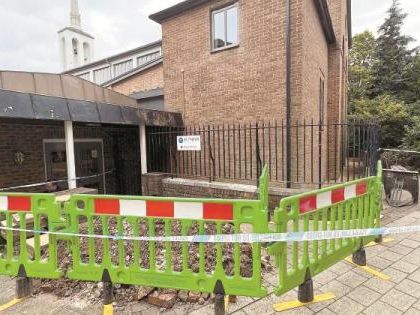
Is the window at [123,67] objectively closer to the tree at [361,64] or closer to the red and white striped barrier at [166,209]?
the red and white striped barrier at [166,209]

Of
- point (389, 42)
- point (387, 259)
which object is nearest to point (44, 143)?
point (387, 259)

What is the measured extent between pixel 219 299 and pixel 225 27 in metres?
7.70

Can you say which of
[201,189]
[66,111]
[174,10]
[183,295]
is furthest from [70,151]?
[174,10]

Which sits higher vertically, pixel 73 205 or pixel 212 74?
pixel 212 74

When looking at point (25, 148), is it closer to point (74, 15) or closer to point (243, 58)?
point (243, 58)

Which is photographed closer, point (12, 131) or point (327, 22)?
point (12, 131)

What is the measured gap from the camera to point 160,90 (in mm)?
11008

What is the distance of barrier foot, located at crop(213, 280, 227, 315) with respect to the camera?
8.53 ft

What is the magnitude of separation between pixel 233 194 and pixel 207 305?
12.6 feet

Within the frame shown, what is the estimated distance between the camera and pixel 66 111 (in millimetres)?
5844

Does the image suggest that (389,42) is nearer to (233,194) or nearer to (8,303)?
(233,194)

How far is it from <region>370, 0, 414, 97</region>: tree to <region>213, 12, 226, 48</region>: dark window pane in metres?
20.7

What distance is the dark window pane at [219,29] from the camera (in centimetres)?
822

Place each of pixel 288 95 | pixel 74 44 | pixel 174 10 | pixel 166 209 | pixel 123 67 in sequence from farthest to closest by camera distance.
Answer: pixel 74 44
pixel 123 67
pixel 174 10
pixel 288 95
pixel 166 209
